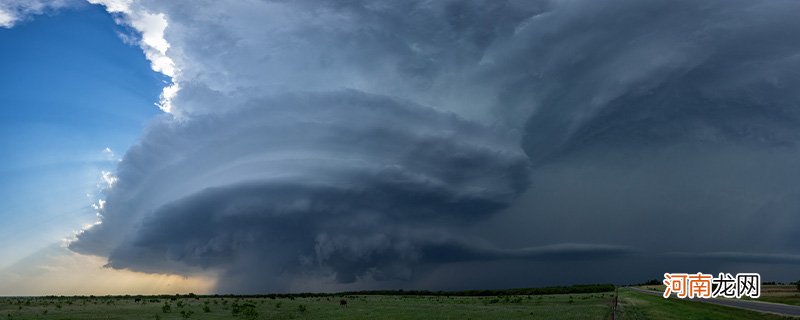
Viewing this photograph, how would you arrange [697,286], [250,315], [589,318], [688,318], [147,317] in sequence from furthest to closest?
[697,286]
[250,315]
[147,317]
[688,318]
[589,318]

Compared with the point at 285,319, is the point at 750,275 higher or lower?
higher

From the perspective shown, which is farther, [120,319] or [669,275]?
[669,275]

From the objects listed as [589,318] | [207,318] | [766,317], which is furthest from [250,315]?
[766,317]

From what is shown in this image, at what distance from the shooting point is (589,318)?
58250mm

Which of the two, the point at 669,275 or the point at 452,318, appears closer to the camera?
the point at 452,318

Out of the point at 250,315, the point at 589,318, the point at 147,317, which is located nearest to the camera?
the point at 589,318

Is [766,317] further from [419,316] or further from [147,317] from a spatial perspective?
[147,317]

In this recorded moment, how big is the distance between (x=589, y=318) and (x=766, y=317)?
27.9 meters

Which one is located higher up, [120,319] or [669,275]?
[669,275]

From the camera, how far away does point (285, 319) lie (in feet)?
224

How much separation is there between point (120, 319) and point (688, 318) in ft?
245

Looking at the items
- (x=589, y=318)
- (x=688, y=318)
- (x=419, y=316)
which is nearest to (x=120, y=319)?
(x=419, y=316)

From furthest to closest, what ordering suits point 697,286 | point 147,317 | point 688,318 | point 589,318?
1. point 697,286
2. point 147,317
3. point 688,318
4. point 589,318

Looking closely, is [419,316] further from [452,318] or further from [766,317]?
[766,317]
